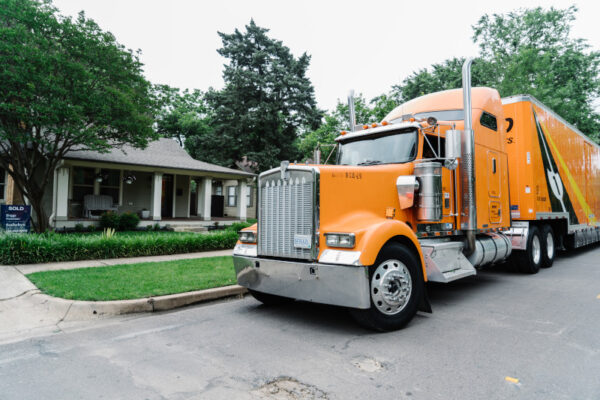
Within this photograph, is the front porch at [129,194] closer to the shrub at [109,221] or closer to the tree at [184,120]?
the shrub at [109,221]

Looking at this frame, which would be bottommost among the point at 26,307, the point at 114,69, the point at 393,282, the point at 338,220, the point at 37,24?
the point at 26,307

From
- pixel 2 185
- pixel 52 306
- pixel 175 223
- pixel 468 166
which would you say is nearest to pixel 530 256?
pixel 468 166

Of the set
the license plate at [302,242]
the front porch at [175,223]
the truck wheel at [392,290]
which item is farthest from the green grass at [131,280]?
the front porch at [175,223]

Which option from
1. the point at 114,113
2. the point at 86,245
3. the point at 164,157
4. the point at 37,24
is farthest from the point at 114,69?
the point at 164,157

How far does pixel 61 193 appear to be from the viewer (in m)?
14.6

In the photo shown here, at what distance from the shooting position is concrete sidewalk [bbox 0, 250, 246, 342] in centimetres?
470

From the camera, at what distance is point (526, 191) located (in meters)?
A: 8.29

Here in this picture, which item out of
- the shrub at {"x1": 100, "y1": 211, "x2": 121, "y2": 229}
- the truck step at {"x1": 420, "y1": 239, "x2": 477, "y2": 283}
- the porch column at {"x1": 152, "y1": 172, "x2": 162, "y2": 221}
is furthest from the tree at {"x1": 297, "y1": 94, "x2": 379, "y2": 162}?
the truck step at {"x1": 420, "y1": 239, "x2": 477, "y2": 283}

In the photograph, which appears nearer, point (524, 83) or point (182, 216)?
point (182, 216)

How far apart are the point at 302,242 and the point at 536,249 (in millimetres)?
7301

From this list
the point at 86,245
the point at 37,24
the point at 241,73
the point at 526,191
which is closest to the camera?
the point at 526,191

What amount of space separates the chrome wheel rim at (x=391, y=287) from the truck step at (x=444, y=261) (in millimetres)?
590

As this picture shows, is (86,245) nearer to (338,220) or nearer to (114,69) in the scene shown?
(114,69)

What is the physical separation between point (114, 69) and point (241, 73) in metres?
16.4
